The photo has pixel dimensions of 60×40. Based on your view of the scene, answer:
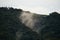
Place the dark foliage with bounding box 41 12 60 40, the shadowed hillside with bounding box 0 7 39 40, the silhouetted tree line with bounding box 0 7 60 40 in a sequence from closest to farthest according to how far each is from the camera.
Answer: the dark foliage with bounding box 41 12 60 40 → the silhouetted tree line with bounding box 0 7 60 40 → the shadowed hillside with bounding box 0 7 39 40

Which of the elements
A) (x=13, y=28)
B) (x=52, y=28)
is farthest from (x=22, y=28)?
(x=52, y=28)

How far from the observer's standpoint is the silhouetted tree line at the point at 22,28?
19.1ft

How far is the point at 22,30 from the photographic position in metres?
6.49

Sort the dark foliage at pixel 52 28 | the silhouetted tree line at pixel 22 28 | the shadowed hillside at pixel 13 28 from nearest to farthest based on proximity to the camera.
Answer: the dark foliage at pixel 52 28 → the silhouetted tree line at pixel 22 28 → the shadowed hillside at pixel 13 28

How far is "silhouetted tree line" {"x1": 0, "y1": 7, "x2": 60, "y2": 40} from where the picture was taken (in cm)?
583

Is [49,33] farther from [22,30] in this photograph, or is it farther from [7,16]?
[7,16]

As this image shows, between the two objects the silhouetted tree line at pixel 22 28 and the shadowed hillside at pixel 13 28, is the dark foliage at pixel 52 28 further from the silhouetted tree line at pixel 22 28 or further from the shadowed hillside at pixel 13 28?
the shadowed hillside at pixel 13 28

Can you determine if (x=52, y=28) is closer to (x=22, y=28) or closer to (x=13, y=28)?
(x=22, y=28)

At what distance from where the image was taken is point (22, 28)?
664 cm

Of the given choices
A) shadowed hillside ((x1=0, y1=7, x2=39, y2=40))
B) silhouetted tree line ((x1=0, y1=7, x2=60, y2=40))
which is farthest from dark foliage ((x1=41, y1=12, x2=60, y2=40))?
shadowed hillside ((x1=0, y1=7, x2=39, y2=40))

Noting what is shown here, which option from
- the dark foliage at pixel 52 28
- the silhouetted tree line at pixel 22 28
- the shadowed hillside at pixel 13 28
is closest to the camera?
the dark foliage at pixel 52 28

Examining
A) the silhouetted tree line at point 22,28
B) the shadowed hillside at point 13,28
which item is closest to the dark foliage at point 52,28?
the silhouetted tree line at point 22,28

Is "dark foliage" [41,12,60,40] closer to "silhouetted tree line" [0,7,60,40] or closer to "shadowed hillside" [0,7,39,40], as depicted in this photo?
"silhouetted tree line" [0,7,60,40]

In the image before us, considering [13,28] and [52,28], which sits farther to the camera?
[13,28]
